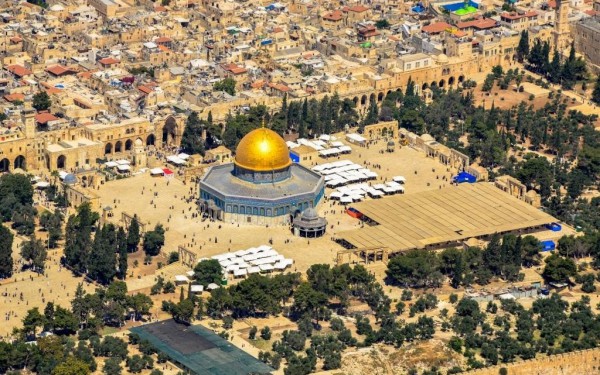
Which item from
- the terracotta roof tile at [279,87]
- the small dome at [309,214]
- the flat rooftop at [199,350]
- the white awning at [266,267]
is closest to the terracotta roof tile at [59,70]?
the terracotta roof tile at [279,87]

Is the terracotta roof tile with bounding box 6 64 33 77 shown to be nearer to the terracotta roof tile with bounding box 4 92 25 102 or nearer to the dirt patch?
the terracotta roof tile with bounding box 4 92 25 102

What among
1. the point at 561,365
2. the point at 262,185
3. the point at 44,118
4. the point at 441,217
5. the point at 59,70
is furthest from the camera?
the point at 59,70

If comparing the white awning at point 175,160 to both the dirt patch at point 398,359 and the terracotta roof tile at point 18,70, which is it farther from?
the dirt patch at point 398,359

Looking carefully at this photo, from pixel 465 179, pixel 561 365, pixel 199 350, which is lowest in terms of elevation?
pixel 465 179

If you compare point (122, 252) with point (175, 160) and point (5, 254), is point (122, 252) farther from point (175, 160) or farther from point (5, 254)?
point (175, 160)

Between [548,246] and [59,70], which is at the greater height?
[548,246]

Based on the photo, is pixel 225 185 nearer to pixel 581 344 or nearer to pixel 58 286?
pixel 58 286

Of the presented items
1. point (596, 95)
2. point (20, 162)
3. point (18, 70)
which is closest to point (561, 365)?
point (20, 162)
